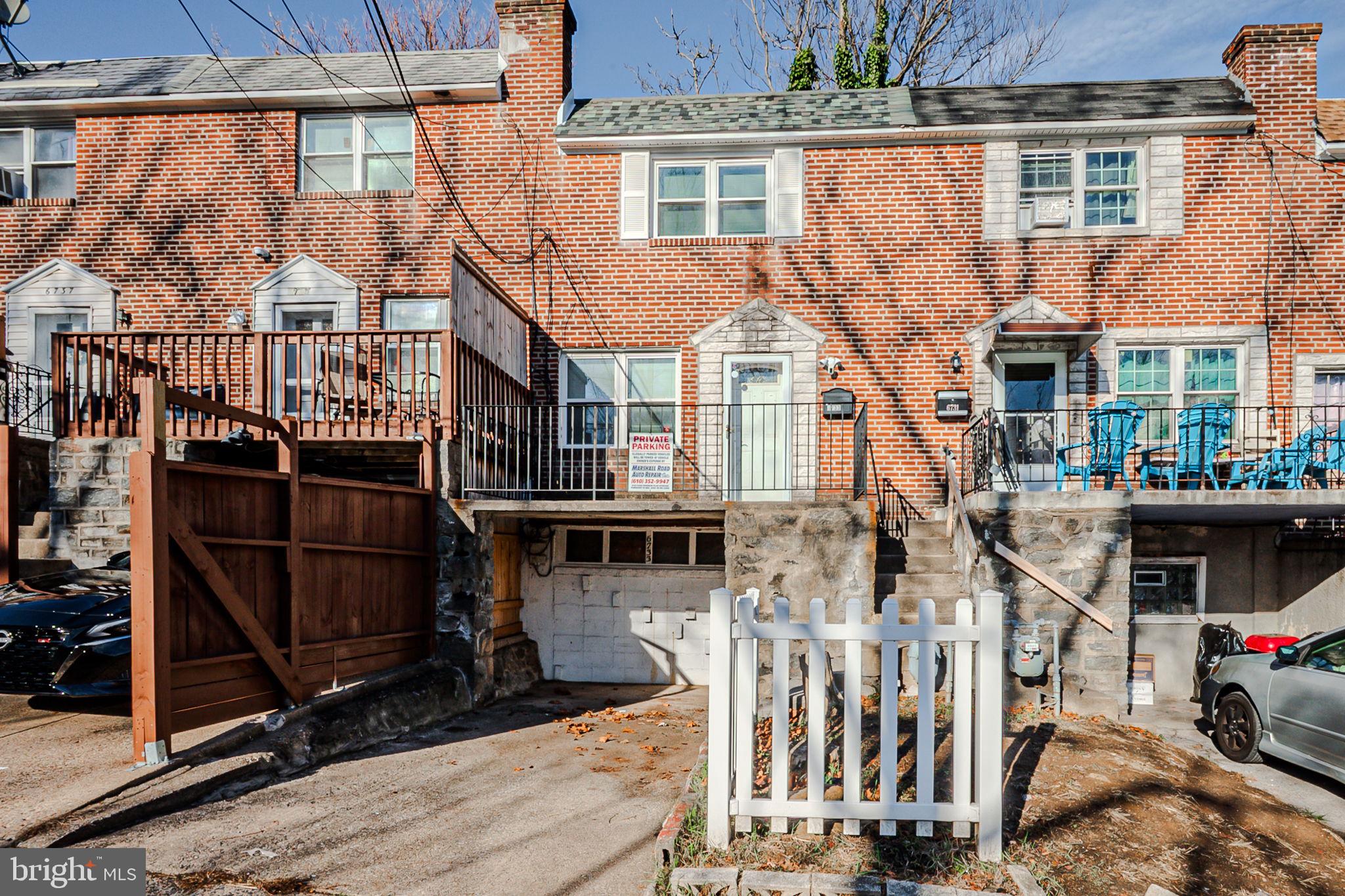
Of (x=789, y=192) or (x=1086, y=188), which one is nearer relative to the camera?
(x=1086, y=188)

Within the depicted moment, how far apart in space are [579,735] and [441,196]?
778cm

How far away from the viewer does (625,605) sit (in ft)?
37.2

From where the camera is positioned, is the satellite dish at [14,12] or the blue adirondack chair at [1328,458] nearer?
the blue adirondack chair at [1328,458]

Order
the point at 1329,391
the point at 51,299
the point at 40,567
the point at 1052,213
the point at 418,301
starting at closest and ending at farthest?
the point at 40,567, the point at 1329,391, the point at 1052,213, the point at 418,301, the point at 51,299

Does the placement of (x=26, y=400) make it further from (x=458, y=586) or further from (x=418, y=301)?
(x=458, y=586)

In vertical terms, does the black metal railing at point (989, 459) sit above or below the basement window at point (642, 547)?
above

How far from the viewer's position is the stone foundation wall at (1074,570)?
855cm

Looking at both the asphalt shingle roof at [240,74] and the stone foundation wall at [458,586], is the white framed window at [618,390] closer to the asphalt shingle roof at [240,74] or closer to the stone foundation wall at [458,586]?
the stone foundation wall at [458,586]

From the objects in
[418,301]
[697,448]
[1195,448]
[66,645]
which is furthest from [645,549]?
[1195,448]

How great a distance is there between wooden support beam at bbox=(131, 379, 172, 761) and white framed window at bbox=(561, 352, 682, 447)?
21.8 ft

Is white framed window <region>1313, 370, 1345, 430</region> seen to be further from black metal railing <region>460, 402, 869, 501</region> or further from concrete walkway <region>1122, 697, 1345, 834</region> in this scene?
black metal railing <region>460, 402, 869, 501</region>

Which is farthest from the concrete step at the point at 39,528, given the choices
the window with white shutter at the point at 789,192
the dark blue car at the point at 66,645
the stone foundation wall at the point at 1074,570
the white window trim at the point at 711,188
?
the stone foundation wall at the point at 1074,570

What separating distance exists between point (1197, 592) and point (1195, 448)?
1.77 meters

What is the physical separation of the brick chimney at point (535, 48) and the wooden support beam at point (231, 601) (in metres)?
8.39
